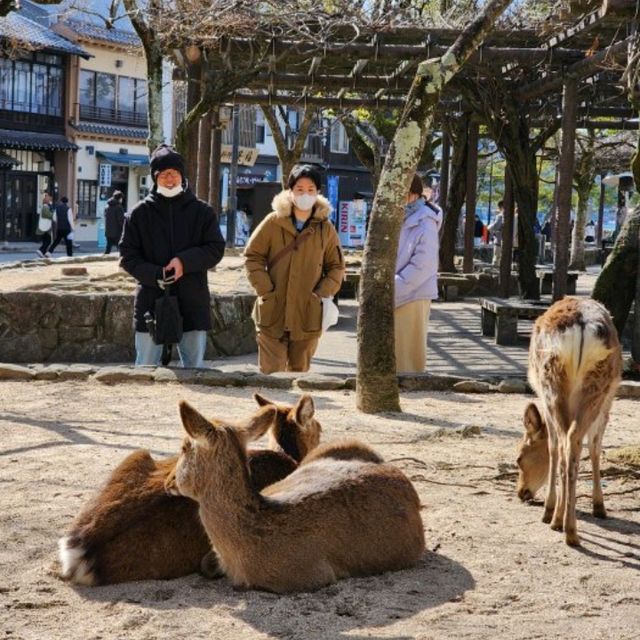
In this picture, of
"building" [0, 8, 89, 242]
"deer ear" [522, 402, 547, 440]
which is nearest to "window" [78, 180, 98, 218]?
"building" [0, 8, 89, 242]

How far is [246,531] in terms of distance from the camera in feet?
15.5

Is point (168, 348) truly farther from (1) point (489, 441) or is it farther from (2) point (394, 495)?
(2) point (394, 495)

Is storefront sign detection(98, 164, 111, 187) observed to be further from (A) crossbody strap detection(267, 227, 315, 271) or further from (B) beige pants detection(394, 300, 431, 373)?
(A) crossbody strap detection(267, 227, 315, 271)

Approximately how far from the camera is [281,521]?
15.7 feet

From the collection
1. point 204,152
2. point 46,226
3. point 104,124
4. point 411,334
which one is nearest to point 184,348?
point 411,334

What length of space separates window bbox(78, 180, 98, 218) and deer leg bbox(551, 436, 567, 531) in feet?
166

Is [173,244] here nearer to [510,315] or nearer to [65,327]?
[65,327]

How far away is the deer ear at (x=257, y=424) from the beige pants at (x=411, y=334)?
543cm

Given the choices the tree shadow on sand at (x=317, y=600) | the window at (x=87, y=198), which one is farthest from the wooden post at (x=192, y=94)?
the window at (x=87, y=198)

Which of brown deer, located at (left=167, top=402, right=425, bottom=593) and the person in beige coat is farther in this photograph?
the person in beige coat

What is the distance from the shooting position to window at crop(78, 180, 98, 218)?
54.9 m

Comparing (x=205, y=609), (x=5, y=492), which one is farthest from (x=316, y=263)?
(x=205, y=609)

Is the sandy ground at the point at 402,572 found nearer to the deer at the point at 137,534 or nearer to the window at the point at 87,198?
the deer at the point at 137,534

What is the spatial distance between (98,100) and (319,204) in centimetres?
5038
